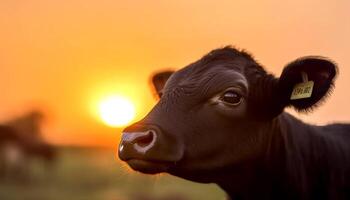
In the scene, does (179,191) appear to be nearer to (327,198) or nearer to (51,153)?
(51,153)

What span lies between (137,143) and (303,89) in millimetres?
1120

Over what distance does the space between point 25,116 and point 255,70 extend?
33986 mm

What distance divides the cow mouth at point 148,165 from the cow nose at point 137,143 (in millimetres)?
52

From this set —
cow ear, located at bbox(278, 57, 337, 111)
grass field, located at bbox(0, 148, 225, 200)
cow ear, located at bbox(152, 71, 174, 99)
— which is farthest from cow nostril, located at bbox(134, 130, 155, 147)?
grass field, located at bbox(0, 148, 225, 200)

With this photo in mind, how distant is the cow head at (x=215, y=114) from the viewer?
4371mm

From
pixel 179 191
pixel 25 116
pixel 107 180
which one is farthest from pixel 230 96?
pixel 25 116

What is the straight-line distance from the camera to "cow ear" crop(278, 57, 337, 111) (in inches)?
189

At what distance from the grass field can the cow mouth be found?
14.3m

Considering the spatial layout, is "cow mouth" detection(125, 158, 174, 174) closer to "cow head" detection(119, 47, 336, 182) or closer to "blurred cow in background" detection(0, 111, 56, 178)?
"cow head" detection(119, 47, 336, 182)

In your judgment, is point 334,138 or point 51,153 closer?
point 334,138

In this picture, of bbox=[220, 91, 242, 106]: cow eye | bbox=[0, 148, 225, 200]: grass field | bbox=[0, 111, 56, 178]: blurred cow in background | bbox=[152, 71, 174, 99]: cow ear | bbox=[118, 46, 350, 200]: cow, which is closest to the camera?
bbox=[118, 46, 350, 200]: cow

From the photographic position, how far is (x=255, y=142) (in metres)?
4.80

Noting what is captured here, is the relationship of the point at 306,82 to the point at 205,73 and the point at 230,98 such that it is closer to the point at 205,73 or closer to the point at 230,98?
the point at 230,98

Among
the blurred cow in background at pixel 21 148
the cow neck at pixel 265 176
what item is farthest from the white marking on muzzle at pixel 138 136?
the blurred cow in background at pixel 21 148
